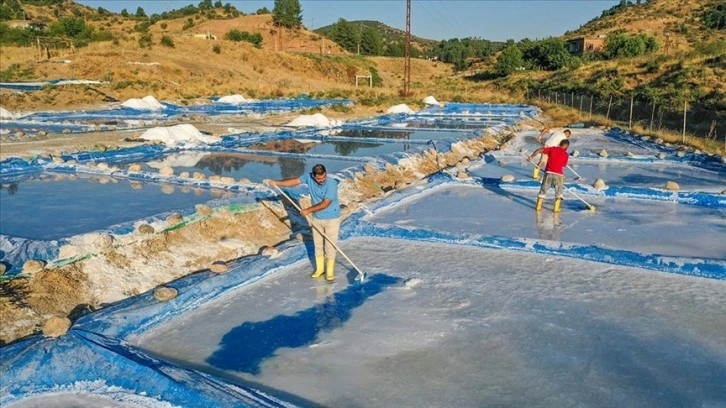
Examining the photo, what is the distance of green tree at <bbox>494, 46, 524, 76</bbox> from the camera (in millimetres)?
43819

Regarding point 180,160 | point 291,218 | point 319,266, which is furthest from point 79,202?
point 319,266

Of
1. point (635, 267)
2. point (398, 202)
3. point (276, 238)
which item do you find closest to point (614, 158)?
point (398, 202)

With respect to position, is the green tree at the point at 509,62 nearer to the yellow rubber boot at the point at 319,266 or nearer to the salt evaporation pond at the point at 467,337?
the salt evaporation pond at the point at 467,337

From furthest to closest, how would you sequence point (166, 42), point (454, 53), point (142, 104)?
point (454, 53), point (166, 42), point (142, 104)

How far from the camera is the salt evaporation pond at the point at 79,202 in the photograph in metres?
6.06

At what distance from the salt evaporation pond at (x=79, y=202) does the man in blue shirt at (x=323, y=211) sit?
2.36 meters

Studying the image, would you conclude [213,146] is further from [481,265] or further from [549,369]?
[549,369]

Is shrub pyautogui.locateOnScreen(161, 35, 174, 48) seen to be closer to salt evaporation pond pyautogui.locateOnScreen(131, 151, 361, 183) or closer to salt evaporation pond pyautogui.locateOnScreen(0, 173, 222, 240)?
salt evaporation pond pyautogui.locateOnScreen(131, 151, 361, 183)

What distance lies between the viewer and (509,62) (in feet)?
144

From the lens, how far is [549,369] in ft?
11.7

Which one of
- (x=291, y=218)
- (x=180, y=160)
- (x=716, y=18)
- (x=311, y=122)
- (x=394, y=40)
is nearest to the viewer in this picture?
(x=291, y=218)

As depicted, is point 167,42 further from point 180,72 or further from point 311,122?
point 311,122

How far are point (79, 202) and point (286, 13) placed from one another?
5244 cm

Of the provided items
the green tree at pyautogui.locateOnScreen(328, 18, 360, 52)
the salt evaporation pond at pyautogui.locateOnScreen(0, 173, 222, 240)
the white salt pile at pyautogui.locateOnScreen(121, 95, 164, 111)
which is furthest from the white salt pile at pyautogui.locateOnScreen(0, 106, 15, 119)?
the green tree at pyautogui.locateOnScreen(328, 18, 360, 52)
